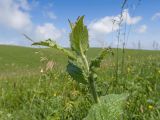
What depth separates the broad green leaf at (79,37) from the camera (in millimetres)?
2992

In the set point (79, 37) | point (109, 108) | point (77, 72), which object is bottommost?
point (109, 108)

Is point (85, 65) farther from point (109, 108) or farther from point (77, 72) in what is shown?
point (109, 108)

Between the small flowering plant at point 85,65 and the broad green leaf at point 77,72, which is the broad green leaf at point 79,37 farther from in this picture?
the broad green leaf at point 77,72

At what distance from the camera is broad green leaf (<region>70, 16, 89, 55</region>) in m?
2.99

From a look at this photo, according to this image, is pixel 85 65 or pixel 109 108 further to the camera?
pixel 109 108

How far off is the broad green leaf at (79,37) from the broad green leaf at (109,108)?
47cm

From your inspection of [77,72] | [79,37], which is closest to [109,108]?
[77,72]

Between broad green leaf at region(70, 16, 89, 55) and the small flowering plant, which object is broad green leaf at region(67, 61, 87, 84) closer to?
the small flowering plant

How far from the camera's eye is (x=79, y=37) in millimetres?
3053

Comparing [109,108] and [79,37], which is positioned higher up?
[79,37]

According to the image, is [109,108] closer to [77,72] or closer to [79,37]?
[77,72]

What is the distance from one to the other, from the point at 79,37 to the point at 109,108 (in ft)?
2.14

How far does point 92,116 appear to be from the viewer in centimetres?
327

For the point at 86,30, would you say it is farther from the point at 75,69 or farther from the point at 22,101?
the point at 22,101
